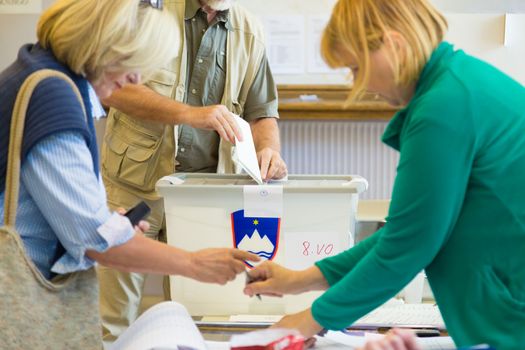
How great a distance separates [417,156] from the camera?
1.13 meters

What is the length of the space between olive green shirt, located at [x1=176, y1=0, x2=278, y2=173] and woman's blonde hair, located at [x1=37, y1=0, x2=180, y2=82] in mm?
1143

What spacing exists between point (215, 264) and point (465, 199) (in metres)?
0.51

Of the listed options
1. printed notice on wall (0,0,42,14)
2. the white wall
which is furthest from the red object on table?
printed notice on wall (0,0,42,14)

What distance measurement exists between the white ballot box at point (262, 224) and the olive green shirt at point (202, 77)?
0.53m

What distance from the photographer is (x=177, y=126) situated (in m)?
2.46

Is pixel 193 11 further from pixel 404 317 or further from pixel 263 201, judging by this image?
pixel 404 317

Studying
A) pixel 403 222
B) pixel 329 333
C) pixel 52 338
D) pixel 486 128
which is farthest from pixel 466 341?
pixel 52 338

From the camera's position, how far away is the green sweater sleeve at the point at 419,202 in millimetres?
1111

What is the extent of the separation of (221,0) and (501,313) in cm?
157

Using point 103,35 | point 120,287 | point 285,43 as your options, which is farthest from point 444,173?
point 285,43

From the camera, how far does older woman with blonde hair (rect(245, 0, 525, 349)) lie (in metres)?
1.12

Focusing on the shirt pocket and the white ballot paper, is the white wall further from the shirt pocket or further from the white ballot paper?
the white ballot paper

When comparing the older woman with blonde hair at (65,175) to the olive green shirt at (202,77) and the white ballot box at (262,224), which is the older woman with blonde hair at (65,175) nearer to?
the white ballot box at (262,224)

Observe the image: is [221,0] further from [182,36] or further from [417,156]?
[417,156]
